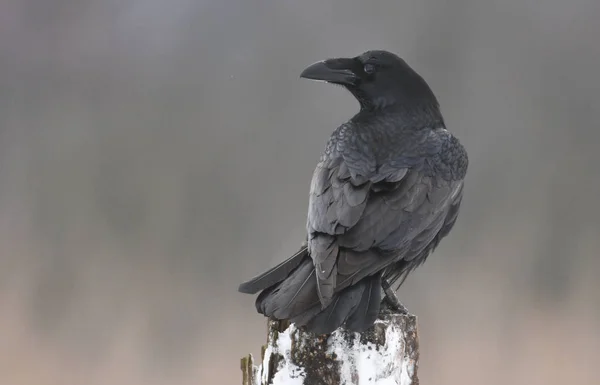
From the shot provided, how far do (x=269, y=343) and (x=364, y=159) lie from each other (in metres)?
1.10

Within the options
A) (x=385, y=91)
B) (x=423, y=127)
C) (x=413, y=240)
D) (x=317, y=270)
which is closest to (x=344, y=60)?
(x=385, y=91)

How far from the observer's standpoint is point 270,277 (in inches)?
101

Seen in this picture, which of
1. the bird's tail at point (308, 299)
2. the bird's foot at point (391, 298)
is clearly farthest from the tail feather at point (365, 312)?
the bird's foot at point (391, 298)

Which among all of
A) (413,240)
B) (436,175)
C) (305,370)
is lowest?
(305,370)

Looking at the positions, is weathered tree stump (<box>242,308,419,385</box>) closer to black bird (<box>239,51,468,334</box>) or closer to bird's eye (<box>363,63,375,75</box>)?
black bird (<box>239,51,468,334</box>)

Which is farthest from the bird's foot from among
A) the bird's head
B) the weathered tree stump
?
the bird's head

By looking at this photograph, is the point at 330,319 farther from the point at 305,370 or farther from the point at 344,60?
the point at 344,60

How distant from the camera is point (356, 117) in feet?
11.8

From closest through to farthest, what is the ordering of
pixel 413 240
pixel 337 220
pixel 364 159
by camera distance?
pixel 337 220
pixel 413 240
pixel 364 159

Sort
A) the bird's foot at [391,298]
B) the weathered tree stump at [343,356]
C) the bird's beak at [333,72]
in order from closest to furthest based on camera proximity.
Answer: the weathered tree stump at [343,356] → the bird's foot at [391,298] → the bird's beak at [333,72]

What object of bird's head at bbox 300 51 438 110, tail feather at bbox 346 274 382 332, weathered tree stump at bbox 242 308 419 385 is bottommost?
weathered tree stump at bbox 242 308 419 385

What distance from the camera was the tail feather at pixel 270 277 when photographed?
2.53m

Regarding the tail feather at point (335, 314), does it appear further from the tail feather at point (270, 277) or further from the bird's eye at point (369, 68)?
the bird's eye at point (369, 68)

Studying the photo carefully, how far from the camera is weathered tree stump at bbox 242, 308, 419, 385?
2076mm
